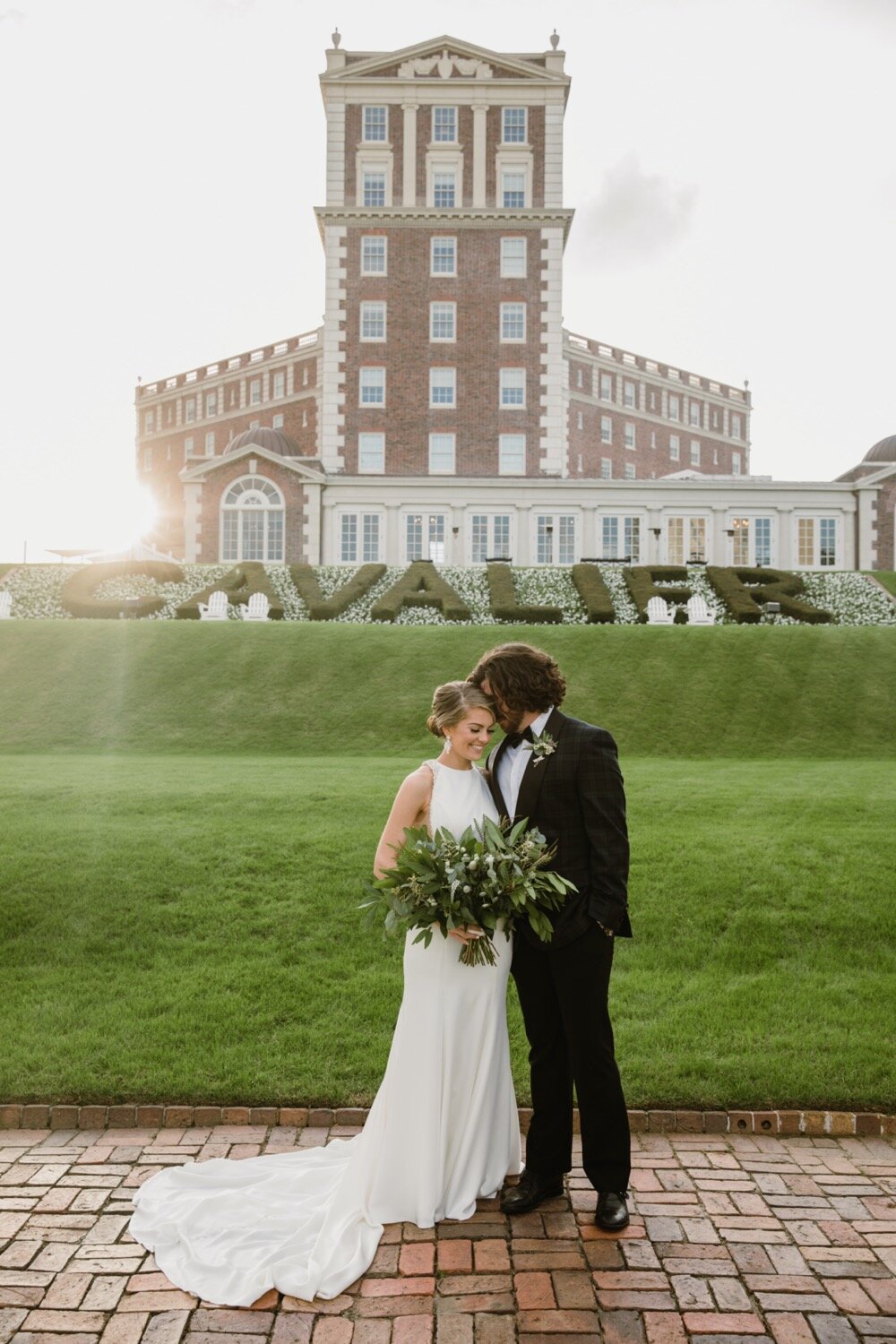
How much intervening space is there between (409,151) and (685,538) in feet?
67.6

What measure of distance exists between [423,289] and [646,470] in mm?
40754

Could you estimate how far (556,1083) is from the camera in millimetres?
4855

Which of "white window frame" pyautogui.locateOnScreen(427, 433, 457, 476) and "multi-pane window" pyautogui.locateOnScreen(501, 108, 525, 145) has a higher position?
"multi-pane window" pyautogui.locateOnScreen(501, 108, 525, 145)

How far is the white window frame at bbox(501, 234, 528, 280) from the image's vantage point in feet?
145

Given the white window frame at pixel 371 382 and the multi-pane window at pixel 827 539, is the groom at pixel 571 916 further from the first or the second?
the white window frame at pixel 371 382

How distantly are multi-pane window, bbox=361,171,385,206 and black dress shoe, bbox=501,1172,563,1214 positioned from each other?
45567mm

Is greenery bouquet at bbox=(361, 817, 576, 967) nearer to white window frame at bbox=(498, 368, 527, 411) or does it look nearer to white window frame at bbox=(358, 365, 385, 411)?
white window frame at bbox=(498, 368, 527, 411)

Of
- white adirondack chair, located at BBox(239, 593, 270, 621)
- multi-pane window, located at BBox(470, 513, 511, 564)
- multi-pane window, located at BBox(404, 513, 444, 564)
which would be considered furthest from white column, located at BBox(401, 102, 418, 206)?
white adirondack chair, located at BBox(239, 593, 270, 621)

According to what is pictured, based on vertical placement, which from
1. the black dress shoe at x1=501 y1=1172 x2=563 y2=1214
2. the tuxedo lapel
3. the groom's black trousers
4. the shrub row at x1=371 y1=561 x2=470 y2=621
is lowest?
the black dress shoe at x1=501 y1=1172 x2=563 y2=1214

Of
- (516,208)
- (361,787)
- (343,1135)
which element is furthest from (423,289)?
(343,1135)

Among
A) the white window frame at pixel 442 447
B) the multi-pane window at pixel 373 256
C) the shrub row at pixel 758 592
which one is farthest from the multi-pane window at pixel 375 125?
the shrub row at pixel 758 592

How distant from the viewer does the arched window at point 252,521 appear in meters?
40.3

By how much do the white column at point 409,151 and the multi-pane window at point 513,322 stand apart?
21.2ft

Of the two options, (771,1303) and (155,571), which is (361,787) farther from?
(155,571)
